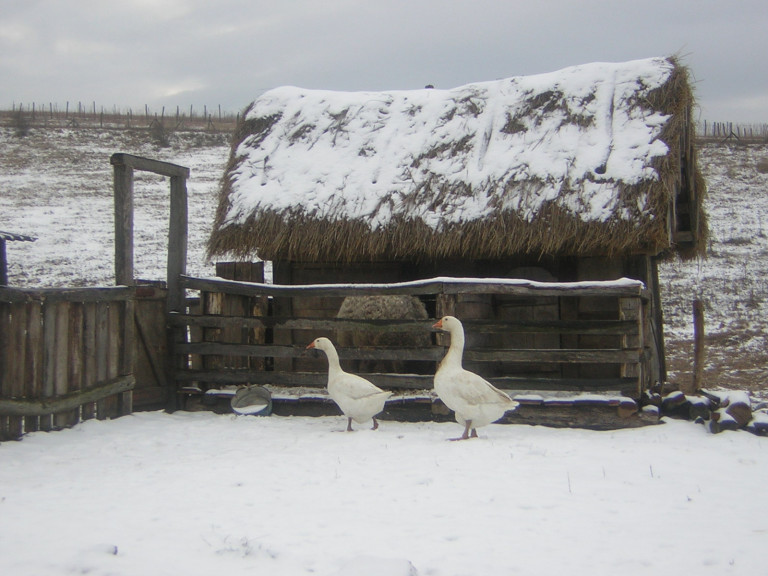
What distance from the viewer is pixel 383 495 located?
16.7 feet

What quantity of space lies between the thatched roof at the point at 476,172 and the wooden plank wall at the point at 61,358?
260 centimetres

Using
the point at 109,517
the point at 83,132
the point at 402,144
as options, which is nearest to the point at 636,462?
the point at 109,517

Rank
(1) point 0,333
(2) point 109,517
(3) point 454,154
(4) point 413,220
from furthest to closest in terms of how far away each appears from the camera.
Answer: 1. (3) point 454,154
2. (4) point 413,220
3. (1) point 0,333
4. (2) point 109,517

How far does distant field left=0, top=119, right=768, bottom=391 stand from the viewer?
61.0ft

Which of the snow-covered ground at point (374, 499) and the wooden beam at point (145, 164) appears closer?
the snow-covered ground at point (374, 499)

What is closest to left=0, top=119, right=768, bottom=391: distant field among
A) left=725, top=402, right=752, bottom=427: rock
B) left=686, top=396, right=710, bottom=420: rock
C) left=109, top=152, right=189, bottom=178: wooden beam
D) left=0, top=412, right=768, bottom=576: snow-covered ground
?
left=109, top=152, right=189, bottom=178: wooden beam

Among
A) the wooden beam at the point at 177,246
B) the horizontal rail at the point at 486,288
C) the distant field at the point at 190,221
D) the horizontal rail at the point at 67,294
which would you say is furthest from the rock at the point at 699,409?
the horizontal rail at the point at 67,294

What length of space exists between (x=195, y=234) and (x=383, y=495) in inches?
989

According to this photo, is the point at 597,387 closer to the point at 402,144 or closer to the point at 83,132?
the point at 402,144

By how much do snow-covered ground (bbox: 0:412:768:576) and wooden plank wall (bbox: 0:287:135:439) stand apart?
266mm

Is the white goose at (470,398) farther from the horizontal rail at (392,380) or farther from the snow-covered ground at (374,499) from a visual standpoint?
the horizontal rail at (392,380)

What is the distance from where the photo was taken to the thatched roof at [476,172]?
888 centimetres

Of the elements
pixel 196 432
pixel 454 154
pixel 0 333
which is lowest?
pixel 196 432

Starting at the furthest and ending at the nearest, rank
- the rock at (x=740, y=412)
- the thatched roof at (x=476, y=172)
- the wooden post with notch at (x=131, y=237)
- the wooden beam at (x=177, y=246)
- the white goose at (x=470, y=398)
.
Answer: the wooden beam at (x=177, y=246), the thatched roof at (x=476, y=172), the wooden post with notch at (x=131, y=237), the rock at (x=740, y=412), the white goose at (x=470, y=398)
